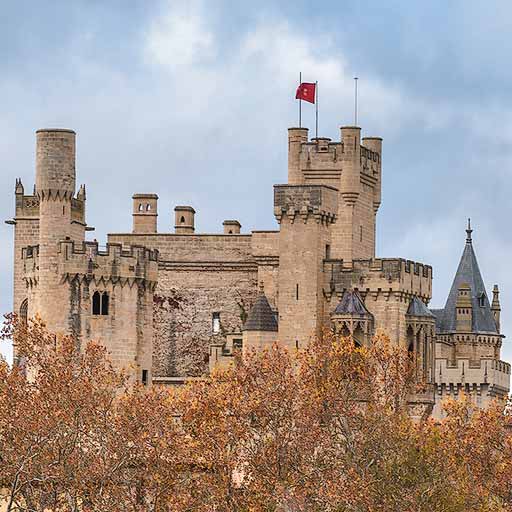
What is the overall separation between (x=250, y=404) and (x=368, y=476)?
20.3 ft

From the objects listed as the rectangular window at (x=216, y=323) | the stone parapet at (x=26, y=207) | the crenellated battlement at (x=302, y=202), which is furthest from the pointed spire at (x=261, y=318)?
the stone parapet at (x=26, y=207)

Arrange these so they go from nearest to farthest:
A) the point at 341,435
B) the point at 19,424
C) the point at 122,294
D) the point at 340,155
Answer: the point at 19,424 → the point at 341,435 → the point at 122,294 → the point at 340,155

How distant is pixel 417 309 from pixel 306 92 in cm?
1421

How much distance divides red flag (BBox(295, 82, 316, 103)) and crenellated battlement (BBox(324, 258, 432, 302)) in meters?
11.6

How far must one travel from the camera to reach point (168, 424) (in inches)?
4459

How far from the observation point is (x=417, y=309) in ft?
437

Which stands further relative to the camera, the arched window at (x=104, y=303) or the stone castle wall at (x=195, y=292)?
the stone castle wall at (x=195, y=292)

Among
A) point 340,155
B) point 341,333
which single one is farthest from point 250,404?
point 340,155

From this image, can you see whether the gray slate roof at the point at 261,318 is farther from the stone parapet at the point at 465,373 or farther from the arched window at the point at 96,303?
the stone parapet at the point at 465,373

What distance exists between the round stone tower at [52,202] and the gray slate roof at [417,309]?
50.6 ft

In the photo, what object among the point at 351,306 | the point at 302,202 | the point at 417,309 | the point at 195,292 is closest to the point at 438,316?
the point at 195,292

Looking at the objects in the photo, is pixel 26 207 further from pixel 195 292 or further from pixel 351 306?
pixel 351 306

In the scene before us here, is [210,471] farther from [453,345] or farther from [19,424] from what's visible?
[453,345]

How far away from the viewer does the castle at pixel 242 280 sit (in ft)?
424
